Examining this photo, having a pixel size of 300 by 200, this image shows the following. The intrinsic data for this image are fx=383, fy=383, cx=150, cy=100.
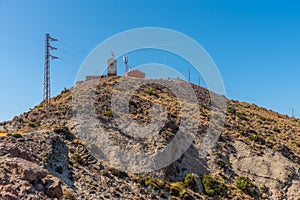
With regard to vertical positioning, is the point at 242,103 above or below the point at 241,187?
above

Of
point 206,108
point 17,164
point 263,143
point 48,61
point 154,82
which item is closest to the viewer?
point 17,164

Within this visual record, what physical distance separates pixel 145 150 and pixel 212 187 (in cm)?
827

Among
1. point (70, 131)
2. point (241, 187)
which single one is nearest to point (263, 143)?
point (241, 187)

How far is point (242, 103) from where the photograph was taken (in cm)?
8350

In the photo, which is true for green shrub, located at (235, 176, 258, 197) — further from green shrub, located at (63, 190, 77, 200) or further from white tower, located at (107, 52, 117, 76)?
white tower, located at (107, 52, 117, 76)

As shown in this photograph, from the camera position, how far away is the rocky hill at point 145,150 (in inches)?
1036

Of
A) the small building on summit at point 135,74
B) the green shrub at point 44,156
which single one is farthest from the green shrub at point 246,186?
the small building on summit at point 135,74

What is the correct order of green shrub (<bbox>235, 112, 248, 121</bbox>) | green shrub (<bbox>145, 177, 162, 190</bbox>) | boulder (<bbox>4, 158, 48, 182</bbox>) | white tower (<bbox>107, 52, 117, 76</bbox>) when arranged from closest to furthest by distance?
boulder (<bbox>4, 158, 48, 182</bbox>), green shrub (<bbox>145, 177, 162, 190</bbox>), green shrub (<bbox>235, 112, 248, 121</bbox>), white tower (<bbox>107, 52, 117, 76</bbox>)

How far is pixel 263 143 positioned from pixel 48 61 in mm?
30715

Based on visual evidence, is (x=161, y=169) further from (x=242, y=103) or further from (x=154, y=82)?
(x=242, y=103)

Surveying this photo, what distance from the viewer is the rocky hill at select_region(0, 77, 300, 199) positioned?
2632cm

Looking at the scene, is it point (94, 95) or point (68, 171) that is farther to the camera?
point (94, 95)

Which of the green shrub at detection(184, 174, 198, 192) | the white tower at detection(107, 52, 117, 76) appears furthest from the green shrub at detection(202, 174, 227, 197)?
the white tower at detection(107, 52, 117, 76)

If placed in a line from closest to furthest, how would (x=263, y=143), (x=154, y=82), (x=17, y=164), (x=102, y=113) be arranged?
(x=17, y=164), (x=102, y=113), (x=263, y=143), (x=154, y=82)
